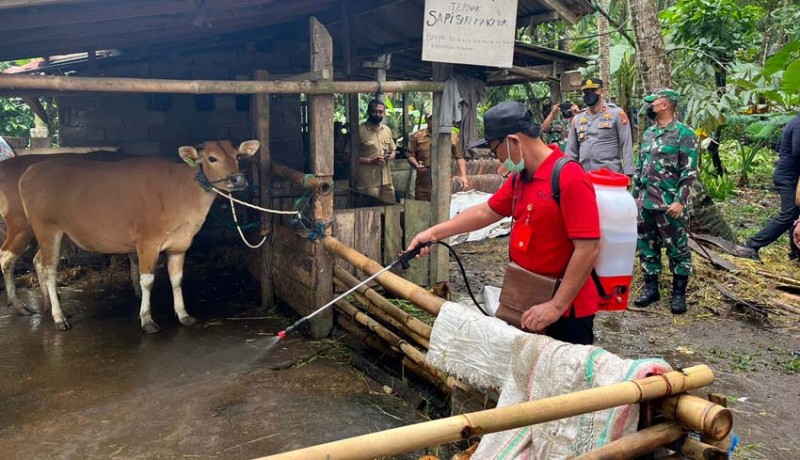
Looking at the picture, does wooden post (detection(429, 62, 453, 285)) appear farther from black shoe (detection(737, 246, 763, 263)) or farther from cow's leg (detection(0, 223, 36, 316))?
cow's leg (detection(0, 223, 36, 316))

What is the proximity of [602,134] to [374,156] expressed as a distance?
307 cm

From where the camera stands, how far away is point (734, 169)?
48.7ft

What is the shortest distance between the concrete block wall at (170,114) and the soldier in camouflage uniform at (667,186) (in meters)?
5.29

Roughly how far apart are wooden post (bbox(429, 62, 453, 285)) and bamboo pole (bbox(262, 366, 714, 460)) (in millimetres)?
4171

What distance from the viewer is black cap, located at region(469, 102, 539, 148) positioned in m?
3.00

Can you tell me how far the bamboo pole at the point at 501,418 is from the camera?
73.0 inches

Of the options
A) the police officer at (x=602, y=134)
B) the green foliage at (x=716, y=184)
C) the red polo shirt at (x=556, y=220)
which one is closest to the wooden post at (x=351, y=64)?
the police officer at (x=602, y=134)

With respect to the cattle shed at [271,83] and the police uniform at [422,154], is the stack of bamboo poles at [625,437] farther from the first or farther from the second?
the police uniform at [422,154]

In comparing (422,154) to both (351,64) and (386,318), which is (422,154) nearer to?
(351,64)

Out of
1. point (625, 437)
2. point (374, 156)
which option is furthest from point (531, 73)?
point (625, 437)

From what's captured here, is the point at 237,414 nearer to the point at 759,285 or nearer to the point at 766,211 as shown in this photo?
the point at 759,285

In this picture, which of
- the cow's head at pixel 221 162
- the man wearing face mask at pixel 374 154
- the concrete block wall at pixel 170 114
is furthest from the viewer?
the concrete block wall at pixel 170 114

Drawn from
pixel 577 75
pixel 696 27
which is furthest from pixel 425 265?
pixel 696 27

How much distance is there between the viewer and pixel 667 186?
627 cm
